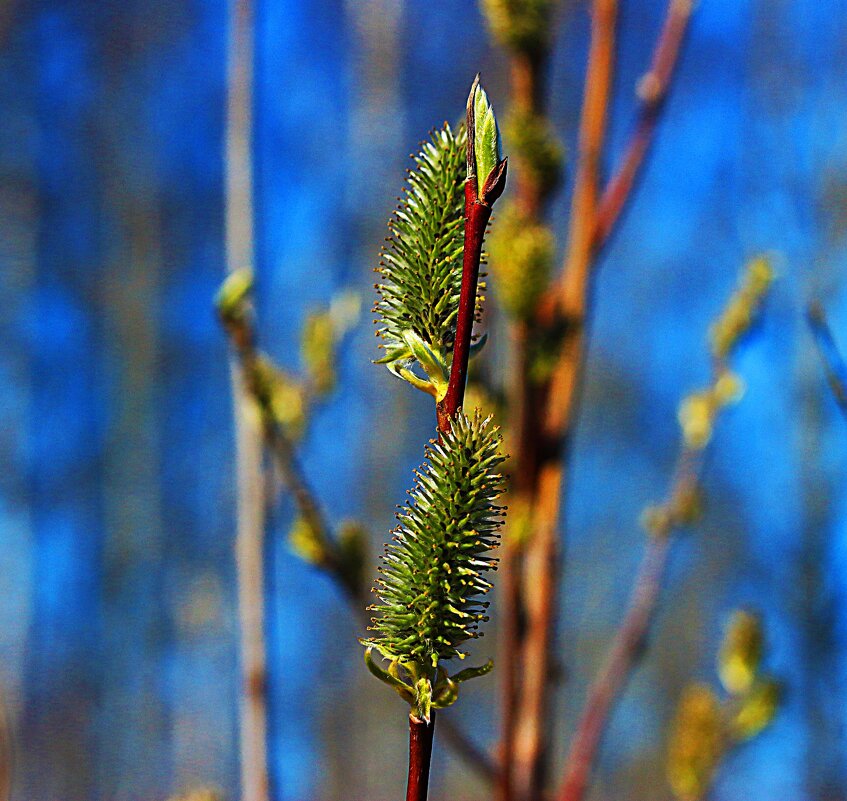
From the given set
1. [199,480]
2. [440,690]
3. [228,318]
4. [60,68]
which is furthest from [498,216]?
[60,68]

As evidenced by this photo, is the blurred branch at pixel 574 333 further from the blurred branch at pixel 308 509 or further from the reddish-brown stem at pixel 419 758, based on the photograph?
the reddish-brown stem at pixel 419 758

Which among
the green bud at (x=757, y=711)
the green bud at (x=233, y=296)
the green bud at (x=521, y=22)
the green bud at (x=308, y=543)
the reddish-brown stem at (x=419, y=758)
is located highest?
the green bud at (x=521, y=22)

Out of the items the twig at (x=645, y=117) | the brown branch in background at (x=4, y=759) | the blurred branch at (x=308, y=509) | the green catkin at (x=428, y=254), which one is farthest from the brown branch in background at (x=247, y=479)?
the green catkin at (x=428, y=254)

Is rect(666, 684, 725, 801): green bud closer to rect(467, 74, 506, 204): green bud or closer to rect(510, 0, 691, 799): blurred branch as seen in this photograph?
rect(510, 0, 691, 799): blurred branch

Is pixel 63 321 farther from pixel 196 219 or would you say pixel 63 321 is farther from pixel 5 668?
pixel 5 668

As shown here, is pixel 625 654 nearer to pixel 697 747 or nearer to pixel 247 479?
pixel 697 747

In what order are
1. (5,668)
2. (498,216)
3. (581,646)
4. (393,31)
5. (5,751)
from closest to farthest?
(5,751), (498,216), (5,668), (393,31), (581,646)

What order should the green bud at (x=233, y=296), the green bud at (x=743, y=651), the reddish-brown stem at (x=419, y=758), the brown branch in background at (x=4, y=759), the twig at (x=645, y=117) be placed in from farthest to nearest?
the green bud at (x=743, y=651), the twig at (x=645, y=117), the green bud at (x=233, y=296), the brown branch in background at (x=4, y=759), the reddish-brown stem at (x=419, y=758)
